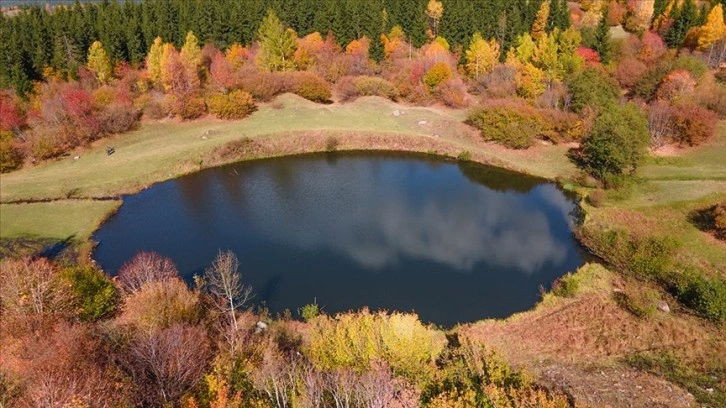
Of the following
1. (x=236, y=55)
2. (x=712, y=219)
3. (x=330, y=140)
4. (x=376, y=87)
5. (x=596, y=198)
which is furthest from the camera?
(x=236, y=55)

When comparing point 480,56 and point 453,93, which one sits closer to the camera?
point 453,93

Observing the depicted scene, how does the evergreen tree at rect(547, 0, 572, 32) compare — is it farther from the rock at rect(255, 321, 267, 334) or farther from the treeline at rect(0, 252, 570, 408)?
the rock at rect(255, 321, 267, 334)

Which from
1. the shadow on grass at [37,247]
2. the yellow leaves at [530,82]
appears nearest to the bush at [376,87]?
the yellow leaves at [530,82]

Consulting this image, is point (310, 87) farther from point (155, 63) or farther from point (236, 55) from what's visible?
point (155, 63)

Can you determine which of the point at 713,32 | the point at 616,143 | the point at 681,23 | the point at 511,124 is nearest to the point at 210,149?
the point at 511,124

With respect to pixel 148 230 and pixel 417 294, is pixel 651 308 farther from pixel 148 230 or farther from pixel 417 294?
pixel 148 230

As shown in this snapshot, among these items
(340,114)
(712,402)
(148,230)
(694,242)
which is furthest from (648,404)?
(340,114)
